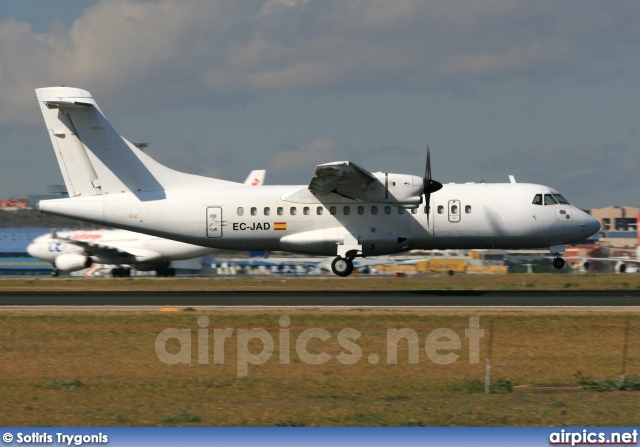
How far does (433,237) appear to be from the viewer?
1369 inches

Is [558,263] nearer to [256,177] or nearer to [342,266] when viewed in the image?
[342,266]

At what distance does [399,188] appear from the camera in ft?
109

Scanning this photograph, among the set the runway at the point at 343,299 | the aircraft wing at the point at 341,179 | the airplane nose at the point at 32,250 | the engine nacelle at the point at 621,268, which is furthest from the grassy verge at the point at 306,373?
the airplane nose at the point at 32,250

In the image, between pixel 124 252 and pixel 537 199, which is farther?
pixel 124 252

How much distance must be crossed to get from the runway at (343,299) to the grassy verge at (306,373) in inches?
98.0

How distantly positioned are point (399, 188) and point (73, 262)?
1528 inches

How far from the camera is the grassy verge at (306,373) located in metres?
12.6

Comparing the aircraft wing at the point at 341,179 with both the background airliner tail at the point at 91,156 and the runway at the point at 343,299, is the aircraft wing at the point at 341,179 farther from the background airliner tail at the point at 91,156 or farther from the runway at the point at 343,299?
the background airliner tail at the point at 91,156

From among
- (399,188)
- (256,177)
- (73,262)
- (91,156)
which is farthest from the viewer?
(73,262)

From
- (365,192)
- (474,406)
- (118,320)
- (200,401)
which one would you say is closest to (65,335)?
(118,320)

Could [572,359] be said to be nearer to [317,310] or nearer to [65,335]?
[317,310]

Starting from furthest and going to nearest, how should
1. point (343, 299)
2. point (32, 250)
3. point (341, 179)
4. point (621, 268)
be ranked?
point (32, 250) < point (621, 268) < point (341, 179) < point (343, 299)

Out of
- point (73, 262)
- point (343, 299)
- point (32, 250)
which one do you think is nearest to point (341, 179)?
point (343, 299)

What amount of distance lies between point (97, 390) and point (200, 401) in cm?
250
